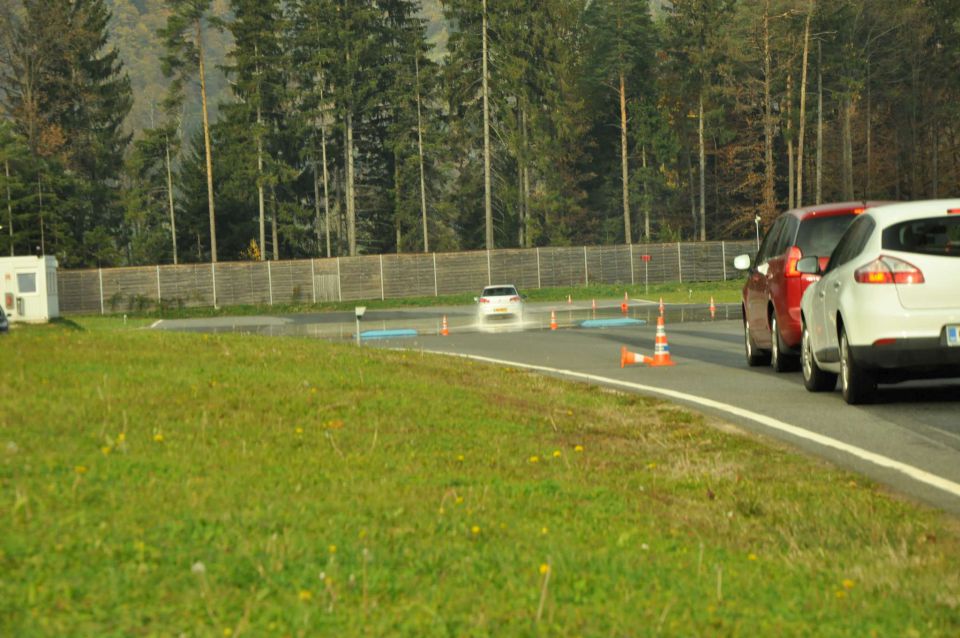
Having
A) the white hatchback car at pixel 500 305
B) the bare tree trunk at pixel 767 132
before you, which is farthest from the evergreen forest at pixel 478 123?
the white hatchback car at pixel 500 305

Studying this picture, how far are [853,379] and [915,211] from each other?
169 cm

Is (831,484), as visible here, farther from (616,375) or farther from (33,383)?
(616,375)

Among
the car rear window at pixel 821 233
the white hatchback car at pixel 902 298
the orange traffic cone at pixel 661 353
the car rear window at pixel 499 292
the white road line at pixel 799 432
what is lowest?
the white road line at pixel 799 432

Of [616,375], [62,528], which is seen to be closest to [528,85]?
[616,375]

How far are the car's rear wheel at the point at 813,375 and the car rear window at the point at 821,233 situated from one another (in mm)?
1414

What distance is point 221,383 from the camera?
1091 cm

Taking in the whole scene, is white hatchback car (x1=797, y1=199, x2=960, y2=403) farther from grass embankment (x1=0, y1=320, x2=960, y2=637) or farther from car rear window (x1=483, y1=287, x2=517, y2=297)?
car rear window (x1=483, y1=287, x2=517, y2=297)

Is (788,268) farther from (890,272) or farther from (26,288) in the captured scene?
(26,288)

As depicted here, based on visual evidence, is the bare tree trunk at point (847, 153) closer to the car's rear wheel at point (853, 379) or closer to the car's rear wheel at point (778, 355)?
the car's rear wheel at point (778, 355)

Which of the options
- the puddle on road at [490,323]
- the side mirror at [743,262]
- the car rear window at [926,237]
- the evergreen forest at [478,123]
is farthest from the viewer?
the evergreen forest at [478,123]

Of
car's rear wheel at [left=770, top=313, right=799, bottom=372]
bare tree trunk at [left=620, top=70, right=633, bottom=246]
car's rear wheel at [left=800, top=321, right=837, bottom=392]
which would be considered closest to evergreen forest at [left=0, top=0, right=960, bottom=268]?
bare tree trunk at [left=620, top=70, right=633, bottom=246]

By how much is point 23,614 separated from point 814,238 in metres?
12.6

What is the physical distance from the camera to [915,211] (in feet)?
40.3

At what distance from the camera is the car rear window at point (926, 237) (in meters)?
12.1
